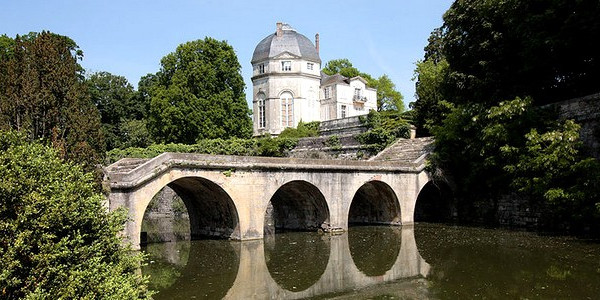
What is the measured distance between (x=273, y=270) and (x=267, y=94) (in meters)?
36.1

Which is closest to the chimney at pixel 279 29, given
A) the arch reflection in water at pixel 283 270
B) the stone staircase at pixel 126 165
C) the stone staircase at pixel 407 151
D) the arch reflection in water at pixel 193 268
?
the stone staircase at pixel 407 151

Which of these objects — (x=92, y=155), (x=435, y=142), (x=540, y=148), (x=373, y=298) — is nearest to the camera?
(x=373, y=298)

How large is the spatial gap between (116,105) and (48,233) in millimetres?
50161

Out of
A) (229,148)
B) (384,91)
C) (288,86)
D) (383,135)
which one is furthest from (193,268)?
(384,91)

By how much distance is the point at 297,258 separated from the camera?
638 inches

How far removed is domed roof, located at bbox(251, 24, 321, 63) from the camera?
161ft

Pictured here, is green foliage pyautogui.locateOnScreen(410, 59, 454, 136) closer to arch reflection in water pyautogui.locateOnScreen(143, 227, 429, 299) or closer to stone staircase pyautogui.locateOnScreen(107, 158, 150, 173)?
arch reflection in water pyautogui.locateOnScreen(143, 227, 429, 299)

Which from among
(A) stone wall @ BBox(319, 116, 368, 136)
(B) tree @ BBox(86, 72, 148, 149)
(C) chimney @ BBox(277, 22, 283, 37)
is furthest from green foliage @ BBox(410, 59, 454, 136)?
(B) tree @ BBox(86, 72, 148, 149)

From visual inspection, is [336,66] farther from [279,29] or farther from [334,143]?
[334,143]

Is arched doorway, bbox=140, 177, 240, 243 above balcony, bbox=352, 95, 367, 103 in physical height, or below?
below

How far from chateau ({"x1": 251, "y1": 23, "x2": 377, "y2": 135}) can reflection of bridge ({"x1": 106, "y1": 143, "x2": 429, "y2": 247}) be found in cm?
2365

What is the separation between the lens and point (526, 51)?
22156 mm

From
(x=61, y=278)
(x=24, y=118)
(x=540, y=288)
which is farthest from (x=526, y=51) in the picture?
(x=61, y=278)

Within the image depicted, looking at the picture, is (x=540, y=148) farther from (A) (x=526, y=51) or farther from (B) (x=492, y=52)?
(B) (x=492, y=52)
